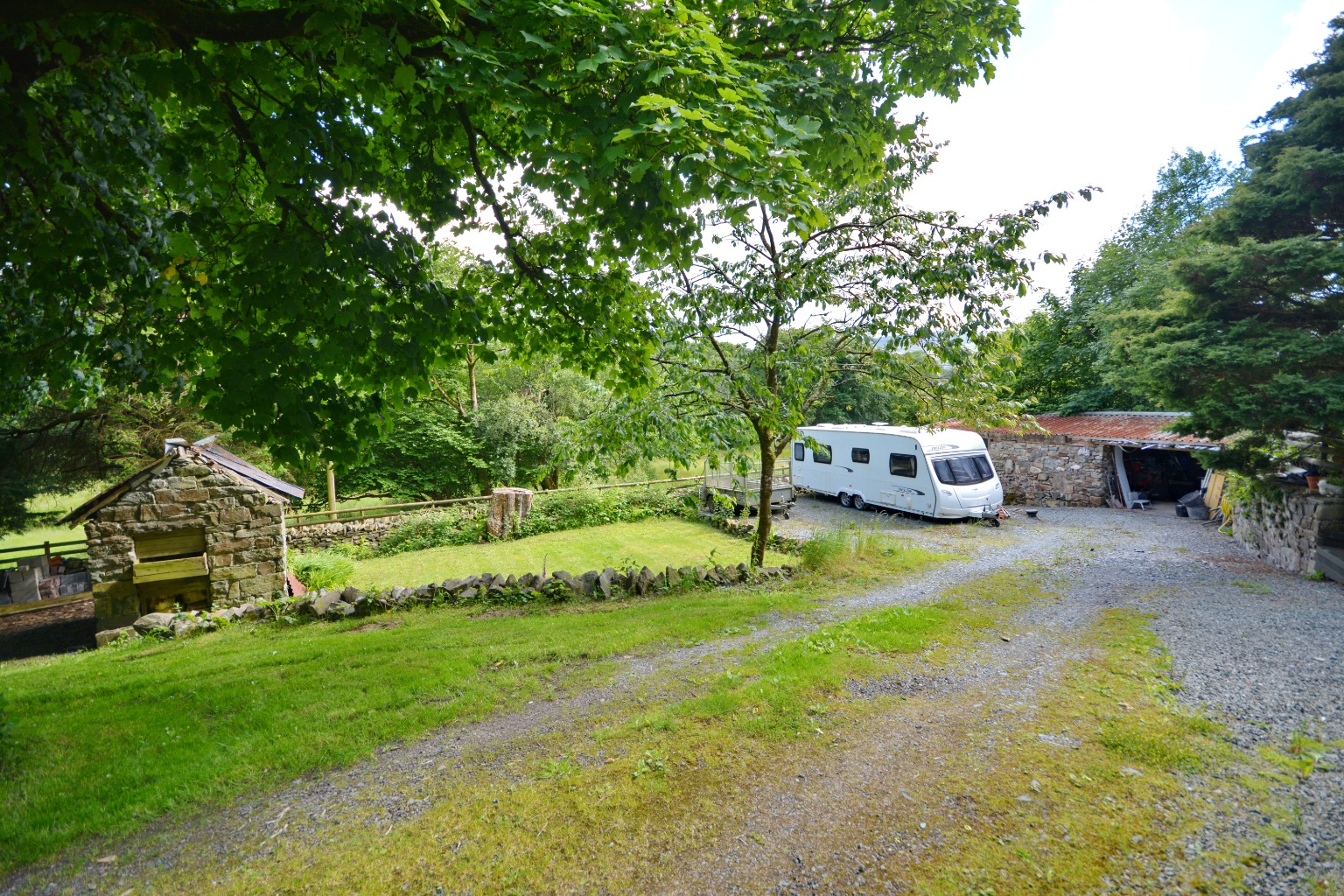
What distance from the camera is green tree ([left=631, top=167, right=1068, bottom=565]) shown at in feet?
23.7

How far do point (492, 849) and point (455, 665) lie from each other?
2848 millimetres

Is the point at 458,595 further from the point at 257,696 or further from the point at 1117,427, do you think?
the point at 1117,427

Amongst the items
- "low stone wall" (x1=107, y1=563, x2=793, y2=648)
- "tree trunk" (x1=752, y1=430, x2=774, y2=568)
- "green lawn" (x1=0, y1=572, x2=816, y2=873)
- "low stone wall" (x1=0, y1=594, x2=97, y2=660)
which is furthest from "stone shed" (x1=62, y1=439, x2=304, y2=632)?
"tree trunk" (x1=752, y1=430, x2=774, y2=568)

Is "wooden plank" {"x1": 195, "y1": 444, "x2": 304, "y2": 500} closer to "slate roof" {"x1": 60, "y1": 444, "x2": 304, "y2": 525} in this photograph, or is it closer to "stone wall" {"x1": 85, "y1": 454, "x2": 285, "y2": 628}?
"slate roof" {"x1": 60, "y1": 444, "x2": 304, "y2": 525}

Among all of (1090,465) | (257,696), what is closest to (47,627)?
(257,696)

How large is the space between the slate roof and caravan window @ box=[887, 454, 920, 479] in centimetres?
1381

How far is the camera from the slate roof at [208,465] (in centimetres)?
859

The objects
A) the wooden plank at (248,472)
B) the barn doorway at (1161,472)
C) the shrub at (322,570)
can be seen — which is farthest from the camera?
the barn doorway at (1161,472)

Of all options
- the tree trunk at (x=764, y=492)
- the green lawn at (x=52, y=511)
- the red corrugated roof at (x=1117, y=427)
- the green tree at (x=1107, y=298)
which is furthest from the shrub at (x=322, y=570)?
the green tree at (x=1107, y=298)

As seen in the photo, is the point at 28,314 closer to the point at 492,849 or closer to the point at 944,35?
the point at 492,849

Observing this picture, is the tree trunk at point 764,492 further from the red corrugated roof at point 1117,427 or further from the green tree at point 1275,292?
the red corrugated roof at point 1117,427

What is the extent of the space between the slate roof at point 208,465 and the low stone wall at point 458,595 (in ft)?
6.15

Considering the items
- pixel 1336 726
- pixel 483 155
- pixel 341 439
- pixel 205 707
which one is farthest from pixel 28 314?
pixel 1336 726

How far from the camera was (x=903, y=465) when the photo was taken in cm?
1557
